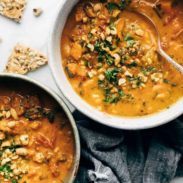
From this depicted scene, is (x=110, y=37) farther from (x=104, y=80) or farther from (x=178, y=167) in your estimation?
(x=178, y=167)

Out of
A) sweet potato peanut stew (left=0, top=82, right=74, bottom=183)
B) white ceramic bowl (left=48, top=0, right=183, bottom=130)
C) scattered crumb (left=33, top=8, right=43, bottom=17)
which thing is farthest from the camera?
scattered crumb (left=33, top=8, right=43, bottom=17)

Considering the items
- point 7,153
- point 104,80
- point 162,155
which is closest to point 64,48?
point 104,80

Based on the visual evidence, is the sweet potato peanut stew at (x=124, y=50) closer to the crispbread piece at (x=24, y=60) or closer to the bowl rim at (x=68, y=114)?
the bowl rim at (x=68, y=114)

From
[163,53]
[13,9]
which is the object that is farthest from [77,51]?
[13,9]

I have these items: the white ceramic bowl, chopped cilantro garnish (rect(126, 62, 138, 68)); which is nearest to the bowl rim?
the white ceramic bowl

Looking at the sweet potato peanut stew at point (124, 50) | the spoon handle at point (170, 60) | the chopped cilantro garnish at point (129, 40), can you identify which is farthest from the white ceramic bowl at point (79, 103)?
the chopped cilantro garnish at point (129, 40)

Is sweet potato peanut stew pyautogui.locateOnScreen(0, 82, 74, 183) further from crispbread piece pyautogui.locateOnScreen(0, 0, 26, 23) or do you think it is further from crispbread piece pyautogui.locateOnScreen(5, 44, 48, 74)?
crispbread piece pyautogui.locateOnScreen(0, 0, 26, 23)

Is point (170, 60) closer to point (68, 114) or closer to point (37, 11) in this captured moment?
point (68, 114)
